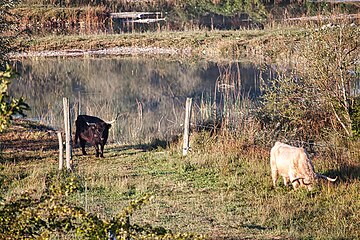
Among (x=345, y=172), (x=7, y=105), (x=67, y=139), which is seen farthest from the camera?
(x=67, y=139)

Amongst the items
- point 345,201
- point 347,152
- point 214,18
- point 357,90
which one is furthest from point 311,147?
point 214,18

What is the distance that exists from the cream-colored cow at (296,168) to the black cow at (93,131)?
514 cm

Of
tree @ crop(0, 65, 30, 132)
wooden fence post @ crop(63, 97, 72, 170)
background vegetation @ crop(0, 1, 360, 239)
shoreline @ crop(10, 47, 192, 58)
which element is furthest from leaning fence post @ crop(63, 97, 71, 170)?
shoreline @ crop(10, 47, 192, 58)

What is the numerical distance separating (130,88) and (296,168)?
1541cm

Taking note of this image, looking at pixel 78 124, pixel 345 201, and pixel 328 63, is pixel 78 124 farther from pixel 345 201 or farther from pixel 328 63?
pixel 345 201

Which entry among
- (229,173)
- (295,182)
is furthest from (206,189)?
(295,182)

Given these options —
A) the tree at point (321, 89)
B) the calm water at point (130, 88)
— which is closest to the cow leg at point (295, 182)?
the tree at point (321, 89)

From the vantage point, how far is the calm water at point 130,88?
69.2 feet

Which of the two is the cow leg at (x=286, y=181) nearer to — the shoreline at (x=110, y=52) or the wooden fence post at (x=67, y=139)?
the wooden fence post at (x=67, y=139)

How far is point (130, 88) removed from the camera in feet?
89.2

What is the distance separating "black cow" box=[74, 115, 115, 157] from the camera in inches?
653

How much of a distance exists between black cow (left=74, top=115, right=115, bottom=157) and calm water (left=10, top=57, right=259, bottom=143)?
7.38 feet

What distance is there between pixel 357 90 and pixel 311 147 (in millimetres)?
3407

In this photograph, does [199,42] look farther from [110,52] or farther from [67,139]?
[67,139]
